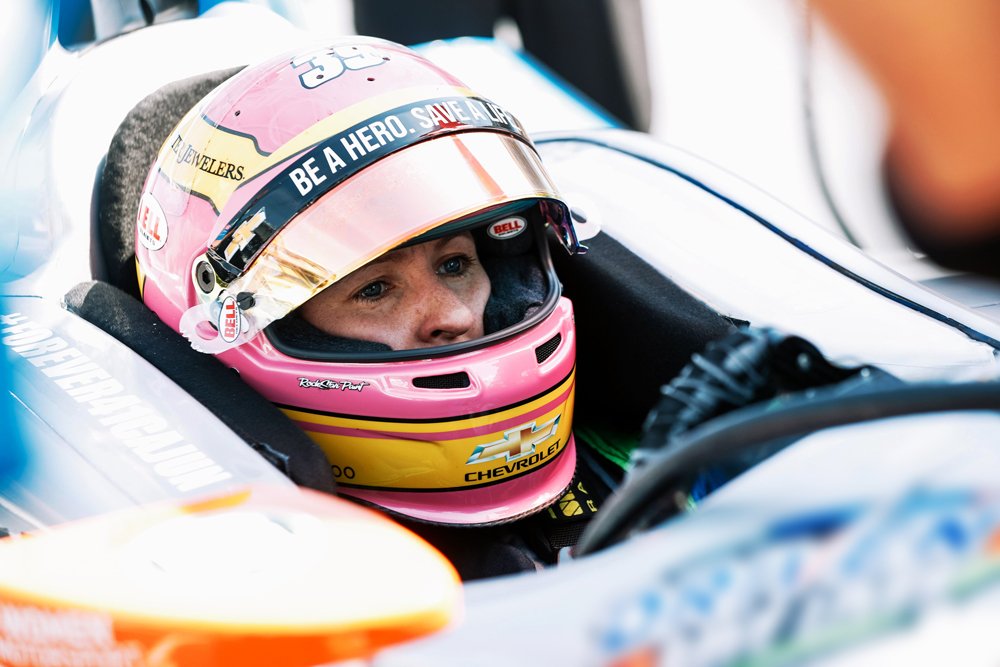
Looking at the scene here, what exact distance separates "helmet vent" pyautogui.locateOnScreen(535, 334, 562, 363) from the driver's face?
94 millimetres

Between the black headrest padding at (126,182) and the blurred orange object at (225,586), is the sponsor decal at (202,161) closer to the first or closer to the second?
the black headrest padding at (126,182)

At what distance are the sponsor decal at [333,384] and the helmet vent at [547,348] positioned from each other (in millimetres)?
231

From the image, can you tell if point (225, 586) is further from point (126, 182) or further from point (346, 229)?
point (126, 182)

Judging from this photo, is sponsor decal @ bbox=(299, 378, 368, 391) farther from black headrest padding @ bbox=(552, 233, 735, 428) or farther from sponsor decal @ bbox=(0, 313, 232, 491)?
black headrest padding @ bbox=(552, 233, 735, 428)

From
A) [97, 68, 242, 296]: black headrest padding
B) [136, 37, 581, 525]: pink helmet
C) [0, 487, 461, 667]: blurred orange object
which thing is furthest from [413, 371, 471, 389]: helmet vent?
[97, 68, 242, 296]: black headrest padding

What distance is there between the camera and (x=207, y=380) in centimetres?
121

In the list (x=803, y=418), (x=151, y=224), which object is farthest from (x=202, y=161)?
(x=803, y=418)

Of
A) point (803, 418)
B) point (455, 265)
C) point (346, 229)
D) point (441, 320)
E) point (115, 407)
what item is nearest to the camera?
point (803, 418)

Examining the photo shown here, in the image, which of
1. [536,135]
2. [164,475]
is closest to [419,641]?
[164,475]

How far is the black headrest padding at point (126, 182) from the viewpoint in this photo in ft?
5.08

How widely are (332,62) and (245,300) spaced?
0.35m

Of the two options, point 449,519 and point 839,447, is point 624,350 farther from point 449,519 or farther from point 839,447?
point 839,447

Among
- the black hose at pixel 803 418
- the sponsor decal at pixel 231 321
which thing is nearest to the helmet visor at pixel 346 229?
the sponsor decal at pixel 231 321

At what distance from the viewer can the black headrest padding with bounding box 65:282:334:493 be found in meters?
1.10
